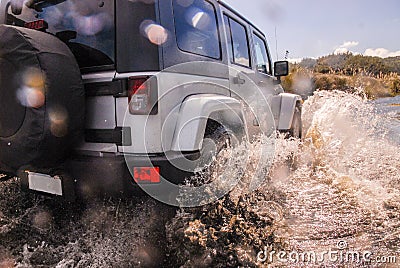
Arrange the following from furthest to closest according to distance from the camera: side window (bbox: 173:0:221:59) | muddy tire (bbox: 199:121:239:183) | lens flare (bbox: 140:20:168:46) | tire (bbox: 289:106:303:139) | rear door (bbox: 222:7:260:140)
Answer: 1. tire (bbox: 289:106:303:139)
2. rear door (bbox: 222:7:260:140)
3. side window (bbox: 173:0:221:59)
4. muddy tire (bbox: 199:121:239:183)
5. lens flare (bbox: 140:20:168:46)

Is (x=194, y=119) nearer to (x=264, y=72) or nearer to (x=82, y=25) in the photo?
(x=82, y=25)

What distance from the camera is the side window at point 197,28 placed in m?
2.57

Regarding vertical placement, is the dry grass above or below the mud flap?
above

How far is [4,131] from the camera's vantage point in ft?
7.40

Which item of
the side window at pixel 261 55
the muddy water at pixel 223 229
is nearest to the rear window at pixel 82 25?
the muddy water at pixel 223 229

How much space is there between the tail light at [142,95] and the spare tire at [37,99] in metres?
0.36

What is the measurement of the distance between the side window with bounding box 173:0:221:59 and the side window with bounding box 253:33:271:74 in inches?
56.7

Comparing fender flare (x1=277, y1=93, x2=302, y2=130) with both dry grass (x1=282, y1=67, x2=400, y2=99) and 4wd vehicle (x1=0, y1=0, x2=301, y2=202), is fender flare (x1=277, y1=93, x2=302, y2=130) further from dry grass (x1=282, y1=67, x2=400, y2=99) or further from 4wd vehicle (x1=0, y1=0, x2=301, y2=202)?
dry grass (x1=282, y1=67, x2=400, y2=99)

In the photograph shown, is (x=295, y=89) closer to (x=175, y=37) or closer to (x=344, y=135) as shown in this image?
(x=344, y=135)

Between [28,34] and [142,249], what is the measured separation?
166 cm

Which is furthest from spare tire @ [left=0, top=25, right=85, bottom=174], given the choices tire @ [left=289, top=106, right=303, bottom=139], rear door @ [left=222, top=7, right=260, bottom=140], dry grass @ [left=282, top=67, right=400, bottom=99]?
dry grass @ [left=282, top=67, right=400, bottom=99]

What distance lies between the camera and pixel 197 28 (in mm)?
2855

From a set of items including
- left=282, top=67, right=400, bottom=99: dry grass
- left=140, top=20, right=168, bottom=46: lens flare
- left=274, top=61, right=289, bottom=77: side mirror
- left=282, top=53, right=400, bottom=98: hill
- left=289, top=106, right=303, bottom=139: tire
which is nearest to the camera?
left=140, top=20, right=168, bottom=46: lens flare

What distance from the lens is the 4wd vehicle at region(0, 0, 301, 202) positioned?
A: 2109mm
